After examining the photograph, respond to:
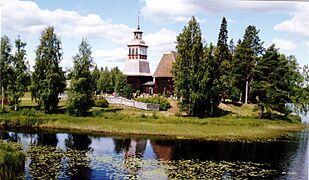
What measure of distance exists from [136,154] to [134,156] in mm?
356

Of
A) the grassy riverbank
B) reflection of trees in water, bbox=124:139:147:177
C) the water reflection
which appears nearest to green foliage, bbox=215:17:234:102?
the grassy riverbank

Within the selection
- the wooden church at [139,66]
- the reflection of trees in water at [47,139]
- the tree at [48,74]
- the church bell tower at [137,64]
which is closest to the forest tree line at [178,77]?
the tree at [48,74]

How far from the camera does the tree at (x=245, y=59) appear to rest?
29.5m

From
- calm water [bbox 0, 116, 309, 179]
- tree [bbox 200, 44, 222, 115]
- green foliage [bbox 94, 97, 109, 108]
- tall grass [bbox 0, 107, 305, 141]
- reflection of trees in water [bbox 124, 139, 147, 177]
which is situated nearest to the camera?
calm water [bbox 0, 116, 309, 179]

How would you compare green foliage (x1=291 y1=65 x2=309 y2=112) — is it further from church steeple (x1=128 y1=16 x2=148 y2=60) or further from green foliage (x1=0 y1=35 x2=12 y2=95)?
green foliage (x1=0 y1=35 x2=12 y2=95)

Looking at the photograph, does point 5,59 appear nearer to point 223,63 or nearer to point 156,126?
point 156,126

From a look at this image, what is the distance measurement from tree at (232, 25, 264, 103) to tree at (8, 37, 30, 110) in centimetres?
1477

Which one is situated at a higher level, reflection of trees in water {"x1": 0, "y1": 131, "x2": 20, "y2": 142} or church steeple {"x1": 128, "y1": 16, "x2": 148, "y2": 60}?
church steeple {"x1": 128, "y1": 16, "x2": 148, "y2": 60}

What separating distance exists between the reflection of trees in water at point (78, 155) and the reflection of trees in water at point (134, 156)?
4.13ft

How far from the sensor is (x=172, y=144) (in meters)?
16.8

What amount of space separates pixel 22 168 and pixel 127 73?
2433cm

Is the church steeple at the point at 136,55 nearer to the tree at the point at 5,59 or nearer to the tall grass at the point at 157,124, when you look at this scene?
the tall grass at the point at 157,124

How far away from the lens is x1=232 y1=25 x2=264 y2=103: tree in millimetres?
29467

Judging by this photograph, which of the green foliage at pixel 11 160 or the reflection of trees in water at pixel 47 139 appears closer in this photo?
the green foliage at pixel 11 160
